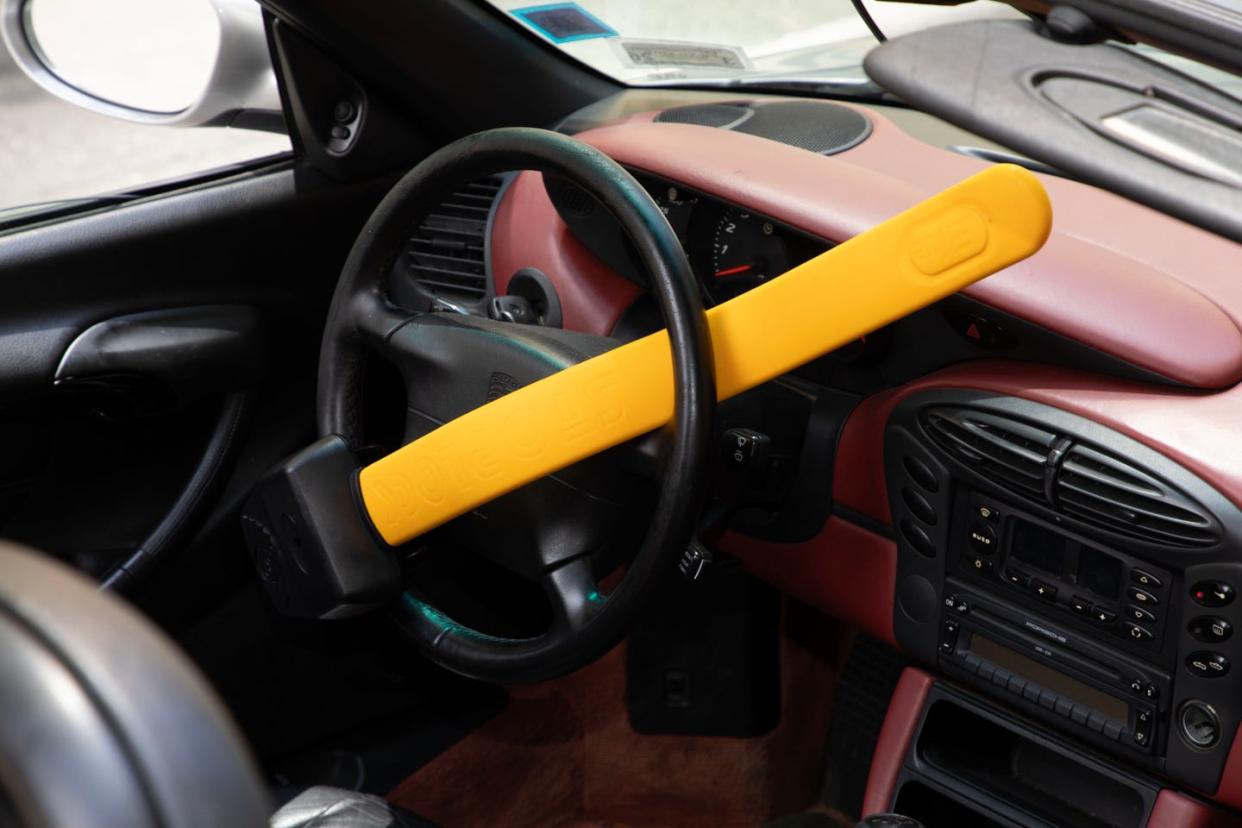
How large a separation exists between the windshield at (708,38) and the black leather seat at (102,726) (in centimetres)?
132

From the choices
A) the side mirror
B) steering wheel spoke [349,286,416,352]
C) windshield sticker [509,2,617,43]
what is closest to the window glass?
the side mirror

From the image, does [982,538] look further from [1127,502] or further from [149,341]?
[149,341]

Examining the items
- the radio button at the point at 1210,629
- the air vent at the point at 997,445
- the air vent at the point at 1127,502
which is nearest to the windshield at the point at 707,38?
the air vent at the point at 997,445

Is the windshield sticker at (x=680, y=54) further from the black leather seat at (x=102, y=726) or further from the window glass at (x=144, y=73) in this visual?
the black leather seat at (x=102, y=726)

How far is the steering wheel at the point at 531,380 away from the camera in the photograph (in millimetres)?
1017

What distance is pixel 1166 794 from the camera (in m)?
1.20

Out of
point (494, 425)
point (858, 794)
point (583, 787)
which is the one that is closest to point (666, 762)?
point (583, 787)

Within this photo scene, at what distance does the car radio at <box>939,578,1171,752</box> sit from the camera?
45.5 inches

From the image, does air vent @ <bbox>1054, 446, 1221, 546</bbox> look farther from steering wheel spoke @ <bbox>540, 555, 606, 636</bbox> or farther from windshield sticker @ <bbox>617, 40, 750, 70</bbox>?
windshield sticker @ <bbox>617, 40, 750, 70</bbox>

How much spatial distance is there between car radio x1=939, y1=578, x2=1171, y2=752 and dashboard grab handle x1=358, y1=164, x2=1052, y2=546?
390 mm

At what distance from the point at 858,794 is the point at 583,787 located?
40cm

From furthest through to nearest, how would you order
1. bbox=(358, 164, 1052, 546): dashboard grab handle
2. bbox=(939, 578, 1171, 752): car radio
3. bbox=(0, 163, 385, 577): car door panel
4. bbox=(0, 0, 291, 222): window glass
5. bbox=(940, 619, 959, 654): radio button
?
bbox=(0, 0, 291, 222): window glass → bbox=(0, 163, 385, 577): car door panel → bbox=(940, 619, 959, 654): radio button → bbox=(939, 578, 1171, 752): car radio → bbox=(358, 164, 1052, 546): dashboard grab handle

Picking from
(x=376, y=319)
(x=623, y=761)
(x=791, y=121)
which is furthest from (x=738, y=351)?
(x=623, y=761)

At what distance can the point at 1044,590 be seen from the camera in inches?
46.9
